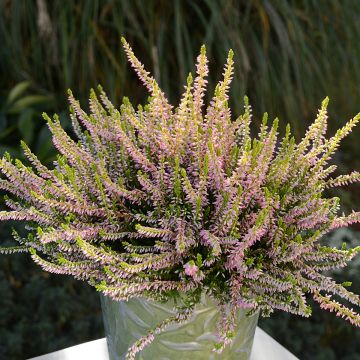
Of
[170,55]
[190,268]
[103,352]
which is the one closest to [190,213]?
[190,268]

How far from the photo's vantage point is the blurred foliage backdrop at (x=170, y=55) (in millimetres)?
2140

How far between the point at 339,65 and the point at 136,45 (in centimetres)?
79

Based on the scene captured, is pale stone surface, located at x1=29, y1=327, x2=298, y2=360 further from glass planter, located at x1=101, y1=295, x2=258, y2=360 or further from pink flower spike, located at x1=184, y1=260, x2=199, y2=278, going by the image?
pink flower spike, located at x1=184, y1=260, x2=199, y2=278

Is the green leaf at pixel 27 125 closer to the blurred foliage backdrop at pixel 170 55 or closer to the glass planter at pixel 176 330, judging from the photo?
the blurred foliage backdrop at pixel 170 55

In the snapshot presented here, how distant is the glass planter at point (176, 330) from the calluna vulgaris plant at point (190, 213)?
34 millimetres

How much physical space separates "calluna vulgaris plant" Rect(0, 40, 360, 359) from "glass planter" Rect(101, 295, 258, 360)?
0.11 ft

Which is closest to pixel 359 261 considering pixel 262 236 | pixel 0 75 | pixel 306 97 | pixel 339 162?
pixel 306 97

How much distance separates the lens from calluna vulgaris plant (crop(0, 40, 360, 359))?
27.4 inches

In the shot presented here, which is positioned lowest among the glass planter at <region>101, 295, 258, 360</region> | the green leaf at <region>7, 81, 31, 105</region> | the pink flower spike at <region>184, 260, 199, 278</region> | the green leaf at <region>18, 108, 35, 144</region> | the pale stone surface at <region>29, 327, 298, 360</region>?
the pale stone surface at <region>29, 327, 298, 360</region>

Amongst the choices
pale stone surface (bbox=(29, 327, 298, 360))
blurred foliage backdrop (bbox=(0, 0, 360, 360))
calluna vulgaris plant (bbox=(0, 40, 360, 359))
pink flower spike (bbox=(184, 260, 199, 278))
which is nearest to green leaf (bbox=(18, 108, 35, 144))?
blurred foliage backdrop (bbox=(0, 0, 360, 360))

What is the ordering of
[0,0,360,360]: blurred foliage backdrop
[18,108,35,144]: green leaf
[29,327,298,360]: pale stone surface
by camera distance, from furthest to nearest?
[18,108,35,144]: green leaf
[0,0,360,360]: blurred foliage backdrop
[29,327,298,360]: pale stone surface

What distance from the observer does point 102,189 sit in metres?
0.73

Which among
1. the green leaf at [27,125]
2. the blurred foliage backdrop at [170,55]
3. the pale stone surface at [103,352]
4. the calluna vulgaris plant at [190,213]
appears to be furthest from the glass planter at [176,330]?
the green leaf at [27,125]

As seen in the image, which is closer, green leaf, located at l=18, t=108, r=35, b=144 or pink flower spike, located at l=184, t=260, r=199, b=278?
pink flower spike, located at l=184, t=260, r=199, b=278
